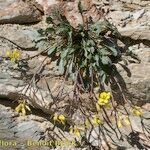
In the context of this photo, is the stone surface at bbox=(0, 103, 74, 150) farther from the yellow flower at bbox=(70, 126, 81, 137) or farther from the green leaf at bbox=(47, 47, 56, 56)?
the green leaf at bbox=(47, 47, 56, 56)

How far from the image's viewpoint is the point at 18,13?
6.17 m

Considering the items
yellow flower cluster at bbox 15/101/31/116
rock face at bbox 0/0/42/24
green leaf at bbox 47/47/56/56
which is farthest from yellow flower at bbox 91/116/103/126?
rock face at bbox 0/0/42/24

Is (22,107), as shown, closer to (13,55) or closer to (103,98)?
(13,55)

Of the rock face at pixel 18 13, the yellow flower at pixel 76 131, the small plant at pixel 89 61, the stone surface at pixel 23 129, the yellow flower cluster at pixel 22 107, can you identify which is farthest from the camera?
the rock face at pixel 18 13

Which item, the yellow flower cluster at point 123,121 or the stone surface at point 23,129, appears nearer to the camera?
the yellow flower cluster at point 123,121

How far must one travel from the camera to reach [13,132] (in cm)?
607

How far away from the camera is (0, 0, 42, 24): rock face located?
20.2 feet

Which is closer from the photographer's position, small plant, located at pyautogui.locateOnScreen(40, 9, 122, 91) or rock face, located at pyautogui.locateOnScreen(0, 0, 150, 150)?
small plant, located at pyautogui.locateOnScreen(40, 9, 122, 91)

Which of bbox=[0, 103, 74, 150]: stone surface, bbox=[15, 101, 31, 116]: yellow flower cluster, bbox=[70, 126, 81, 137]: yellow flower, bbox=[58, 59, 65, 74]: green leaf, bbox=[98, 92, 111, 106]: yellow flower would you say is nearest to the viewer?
bbox=[98, 92, 111, 106]: yellow flower

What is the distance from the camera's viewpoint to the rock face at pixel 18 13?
6.15 meters

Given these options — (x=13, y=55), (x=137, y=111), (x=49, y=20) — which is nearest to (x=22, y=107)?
(x=13, y=55)

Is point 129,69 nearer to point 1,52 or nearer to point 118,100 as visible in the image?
point 118,100

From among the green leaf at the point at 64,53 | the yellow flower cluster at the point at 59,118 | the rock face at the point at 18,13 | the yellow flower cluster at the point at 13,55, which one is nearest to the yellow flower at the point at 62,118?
the yellow flower cluster at the point at 59,118

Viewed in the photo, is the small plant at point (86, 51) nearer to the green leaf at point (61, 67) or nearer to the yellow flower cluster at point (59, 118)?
the green leaf at point (61, 67)
